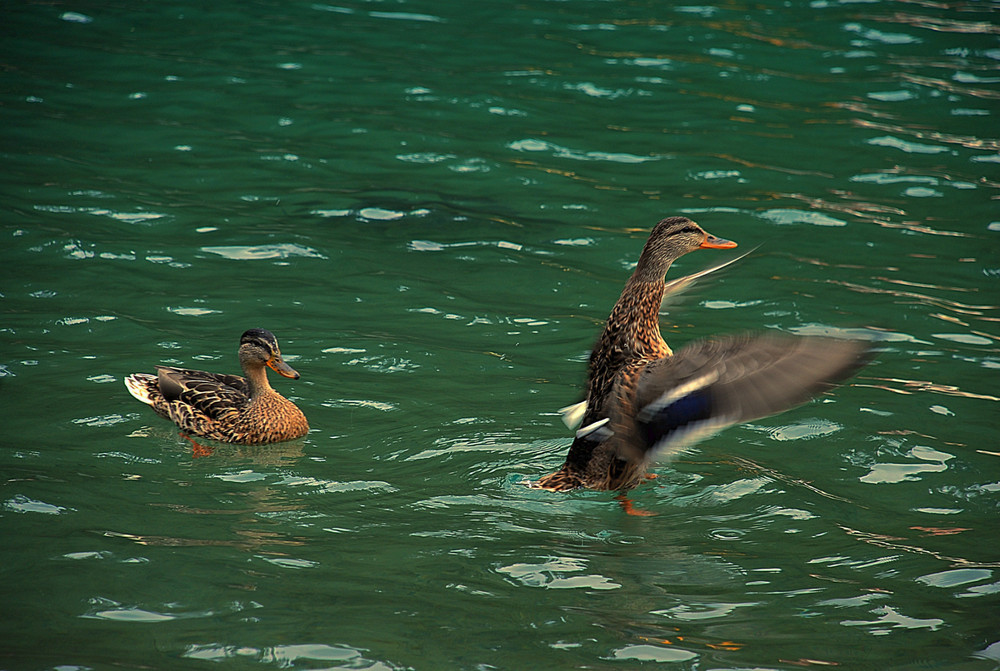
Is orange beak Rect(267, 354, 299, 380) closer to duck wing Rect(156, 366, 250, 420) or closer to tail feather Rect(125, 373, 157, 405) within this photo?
duck wing Rect(156, 366, 250, 420)

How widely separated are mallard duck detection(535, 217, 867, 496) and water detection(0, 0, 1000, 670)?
372 mm

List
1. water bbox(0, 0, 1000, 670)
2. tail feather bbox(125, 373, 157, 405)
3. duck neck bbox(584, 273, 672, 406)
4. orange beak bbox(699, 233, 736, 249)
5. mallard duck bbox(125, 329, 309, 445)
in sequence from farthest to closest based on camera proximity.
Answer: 1. tail feather bbox(125, 373, 157, 405)
2. mallard duck bbox(125, 329, 309, 445)
3. orange beak bbox(699, 233, 736, 249)
4. duck neck bbox(584, 273, 672, 406)
5. water bbox(0, 0, 1000, 670)

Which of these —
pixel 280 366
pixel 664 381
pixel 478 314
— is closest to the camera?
pixel 664 381

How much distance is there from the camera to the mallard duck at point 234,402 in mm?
7637

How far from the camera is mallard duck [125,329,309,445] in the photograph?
7.64m

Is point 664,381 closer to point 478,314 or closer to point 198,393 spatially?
point 198,393

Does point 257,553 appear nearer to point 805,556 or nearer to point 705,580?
point 705,580

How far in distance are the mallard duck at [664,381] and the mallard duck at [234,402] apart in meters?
1.90

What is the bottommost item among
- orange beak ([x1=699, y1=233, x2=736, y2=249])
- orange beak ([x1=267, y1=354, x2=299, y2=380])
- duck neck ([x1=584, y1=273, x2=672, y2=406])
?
orange beak ([x1=267, y1=354, x2=299, y2=380])

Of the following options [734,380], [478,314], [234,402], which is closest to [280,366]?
[234,402]

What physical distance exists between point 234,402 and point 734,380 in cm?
374

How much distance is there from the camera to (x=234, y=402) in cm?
792

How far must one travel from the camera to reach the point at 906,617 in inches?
216

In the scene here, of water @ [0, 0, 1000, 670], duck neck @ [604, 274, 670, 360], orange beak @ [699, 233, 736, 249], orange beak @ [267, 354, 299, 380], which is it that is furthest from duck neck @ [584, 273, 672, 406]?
orange beak @ [267, 354, 299, 380]
